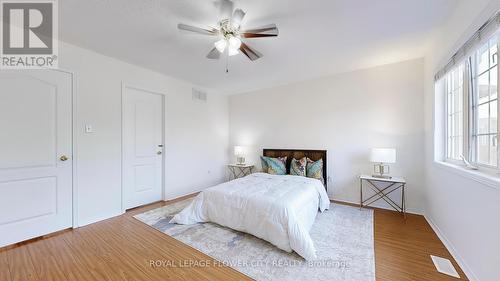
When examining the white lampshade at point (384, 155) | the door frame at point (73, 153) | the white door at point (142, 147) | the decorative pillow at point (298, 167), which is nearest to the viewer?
the door frame at point (73, 153)

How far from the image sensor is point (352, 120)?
375cm

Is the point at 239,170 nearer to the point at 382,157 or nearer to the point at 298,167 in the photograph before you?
the point at 298,167

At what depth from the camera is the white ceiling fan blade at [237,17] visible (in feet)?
6.10

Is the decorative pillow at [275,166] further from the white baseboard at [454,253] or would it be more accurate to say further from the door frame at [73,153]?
the door frame at [73,153]

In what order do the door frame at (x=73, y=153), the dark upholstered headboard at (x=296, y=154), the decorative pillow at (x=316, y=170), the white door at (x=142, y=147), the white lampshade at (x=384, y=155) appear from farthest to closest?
the dark upholstered headboard at (x=296, y=154) < the decorative pillow at (x=316, y=170) < the white door at (x=142, y=147) < the white lampshade at (x=384, y=155) < the door frame at (x=73, y=153)

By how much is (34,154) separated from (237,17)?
291 cm

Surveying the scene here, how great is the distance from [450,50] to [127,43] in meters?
3.83

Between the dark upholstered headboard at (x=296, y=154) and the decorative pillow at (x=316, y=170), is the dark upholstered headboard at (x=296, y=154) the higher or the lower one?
the higher one

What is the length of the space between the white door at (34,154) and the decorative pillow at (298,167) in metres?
3.52

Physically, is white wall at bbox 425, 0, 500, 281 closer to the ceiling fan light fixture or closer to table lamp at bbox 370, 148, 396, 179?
table lamp at bbox 370, 148, 396, 179

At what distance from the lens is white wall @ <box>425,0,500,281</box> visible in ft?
4.79

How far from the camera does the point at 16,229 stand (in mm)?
2311

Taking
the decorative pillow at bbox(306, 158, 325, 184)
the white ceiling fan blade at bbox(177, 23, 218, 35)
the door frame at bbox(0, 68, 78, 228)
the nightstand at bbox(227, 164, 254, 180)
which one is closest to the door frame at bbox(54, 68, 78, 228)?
the door frame at bbox(0, 68, 78, 228)

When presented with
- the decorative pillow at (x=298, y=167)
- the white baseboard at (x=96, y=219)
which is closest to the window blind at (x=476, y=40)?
the decorative pillow at (x=298, y=167)
